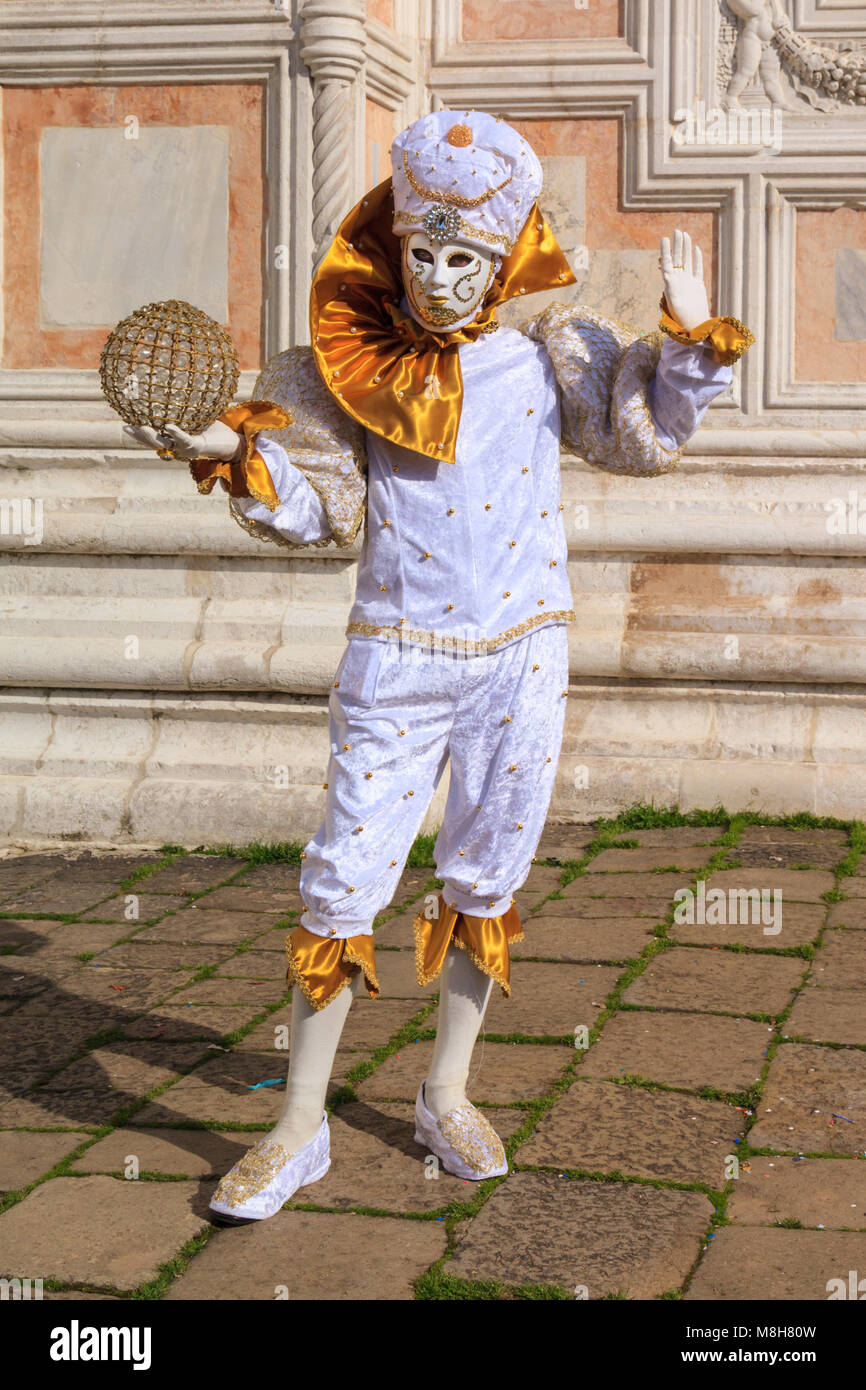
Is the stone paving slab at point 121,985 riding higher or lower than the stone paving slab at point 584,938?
lower

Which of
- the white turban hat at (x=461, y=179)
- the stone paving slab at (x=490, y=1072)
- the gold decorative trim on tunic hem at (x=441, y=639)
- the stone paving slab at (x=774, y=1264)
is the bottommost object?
the stone paving slab at (x=774, y=1264)

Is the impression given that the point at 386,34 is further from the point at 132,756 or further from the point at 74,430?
the point at 132,756

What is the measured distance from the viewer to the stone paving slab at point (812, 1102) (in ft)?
9.87

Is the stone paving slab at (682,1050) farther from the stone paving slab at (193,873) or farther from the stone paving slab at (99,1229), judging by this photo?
the stone paving slab at (193,873)

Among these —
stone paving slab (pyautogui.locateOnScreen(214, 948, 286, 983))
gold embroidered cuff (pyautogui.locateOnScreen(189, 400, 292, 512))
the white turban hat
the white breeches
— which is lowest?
stone paving slab (pyautogui.locateOnScreen(214, 948, 286, 983))

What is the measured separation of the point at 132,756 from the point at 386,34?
2.72 meters

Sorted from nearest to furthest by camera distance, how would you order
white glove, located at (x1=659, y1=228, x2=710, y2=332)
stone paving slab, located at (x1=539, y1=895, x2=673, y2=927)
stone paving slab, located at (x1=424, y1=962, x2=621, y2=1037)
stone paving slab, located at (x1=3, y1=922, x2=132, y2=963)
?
white glove, located at (x1=659, y1=228, x2=710, y2=332), stone paving slab, located at (x1=424, y1=962, x2=621, y2=1037), stone paving slab, located at (x1=3, y1=922, x2=132, y2=963), stone paving slab, located at (x1=539, y1=895, x2=673, y2=927)

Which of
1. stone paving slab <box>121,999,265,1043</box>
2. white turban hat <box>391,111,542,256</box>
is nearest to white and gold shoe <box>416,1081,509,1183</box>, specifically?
stone paving slab <box>121,999,265,1043</box>

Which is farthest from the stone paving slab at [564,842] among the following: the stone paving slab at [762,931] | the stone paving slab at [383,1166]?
the stone paving slab at [383,1166]

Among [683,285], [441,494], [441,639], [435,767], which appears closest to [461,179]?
[683,285]

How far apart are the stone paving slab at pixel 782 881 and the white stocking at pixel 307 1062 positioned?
2065 mm

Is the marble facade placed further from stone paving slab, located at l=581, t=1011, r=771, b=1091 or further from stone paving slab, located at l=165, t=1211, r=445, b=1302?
stone paving slab, located at l=165, t=1211, r=445, b=1302

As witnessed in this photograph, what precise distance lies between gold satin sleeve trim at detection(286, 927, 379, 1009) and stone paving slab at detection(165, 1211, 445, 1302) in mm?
368

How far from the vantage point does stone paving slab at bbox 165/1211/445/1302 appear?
2465mm
